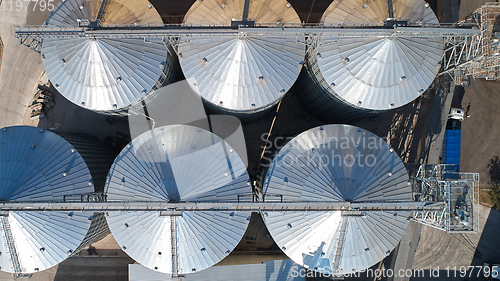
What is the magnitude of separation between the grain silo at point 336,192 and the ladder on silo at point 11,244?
2899 cm

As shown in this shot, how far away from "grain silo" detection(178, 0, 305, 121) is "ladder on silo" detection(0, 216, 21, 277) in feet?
84.4

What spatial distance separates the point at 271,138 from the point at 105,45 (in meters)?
25.1

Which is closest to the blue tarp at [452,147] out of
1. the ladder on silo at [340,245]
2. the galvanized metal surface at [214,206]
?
the galvanized metal surface at [214,206]

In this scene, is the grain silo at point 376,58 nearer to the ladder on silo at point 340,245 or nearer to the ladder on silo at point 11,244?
the ladder on silo at point 340,245

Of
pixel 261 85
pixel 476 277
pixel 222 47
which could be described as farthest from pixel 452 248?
pixel 222 47

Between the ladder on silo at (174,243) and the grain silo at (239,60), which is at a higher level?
the grain silo at (239,60)

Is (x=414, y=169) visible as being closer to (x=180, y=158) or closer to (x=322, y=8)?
(x=322, y=8)

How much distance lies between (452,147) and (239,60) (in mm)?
35680

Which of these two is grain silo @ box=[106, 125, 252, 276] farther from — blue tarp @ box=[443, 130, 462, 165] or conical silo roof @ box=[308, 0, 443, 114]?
blue tarp @ box=[443, 130, 462, 165]

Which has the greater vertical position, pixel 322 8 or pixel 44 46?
pixel 322 8

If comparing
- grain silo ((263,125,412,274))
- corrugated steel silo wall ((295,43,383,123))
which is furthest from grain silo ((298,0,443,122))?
grain silo ((263,125,412,274))

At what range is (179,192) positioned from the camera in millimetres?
27766

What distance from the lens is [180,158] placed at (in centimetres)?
2867

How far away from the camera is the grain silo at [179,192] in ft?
91.3
